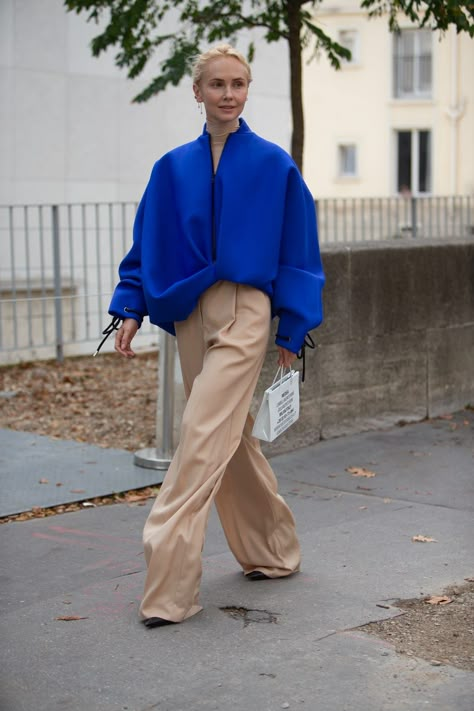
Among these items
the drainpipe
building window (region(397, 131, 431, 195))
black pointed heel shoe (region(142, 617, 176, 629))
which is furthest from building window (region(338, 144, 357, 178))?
black pointed heel shoe (region(142, 617, 176, 629))

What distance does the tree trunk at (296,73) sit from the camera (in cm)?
884

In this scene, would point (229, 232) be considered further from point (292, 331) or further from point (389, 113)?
point (389, 113)

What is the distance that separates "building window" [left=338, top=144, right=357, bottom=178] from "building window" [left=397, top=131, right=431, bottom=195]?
1554 millimetres

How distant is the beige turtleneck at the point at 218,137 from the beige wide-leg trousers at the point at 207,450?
1.44 ft

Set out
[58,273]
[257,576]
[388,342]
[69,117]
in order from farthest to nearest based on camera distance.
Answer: [69,117], [58,273], [388,342], [257,576]

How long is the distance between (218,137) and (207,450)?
1085mm

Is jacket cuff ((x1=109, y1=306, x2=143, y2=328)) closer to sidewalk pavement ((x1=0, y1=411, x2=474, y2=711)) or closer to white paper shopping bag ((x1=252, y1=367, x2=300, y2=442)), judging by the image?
white paper shopping bag ((x1=252, y1=367, x2=300, y2=442))

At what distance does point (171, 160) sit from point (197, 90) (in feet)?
0.84

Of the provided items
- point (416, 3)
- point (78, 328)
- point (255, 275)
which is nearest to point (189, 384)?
point (255, 275)

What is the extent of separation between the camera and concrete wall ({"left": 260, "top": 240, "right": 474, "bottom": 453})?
745 centimetres

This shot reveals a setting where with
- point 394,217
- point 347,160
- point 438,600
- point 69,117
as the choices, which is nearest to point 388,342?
point 438,600

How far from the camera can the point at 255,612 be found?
4.41 metres

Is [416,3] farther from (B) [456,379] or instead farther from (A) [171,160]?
(A) [171,160]

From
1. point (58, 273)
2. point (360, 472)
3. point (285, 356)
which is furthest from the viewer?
point (58, 273)
